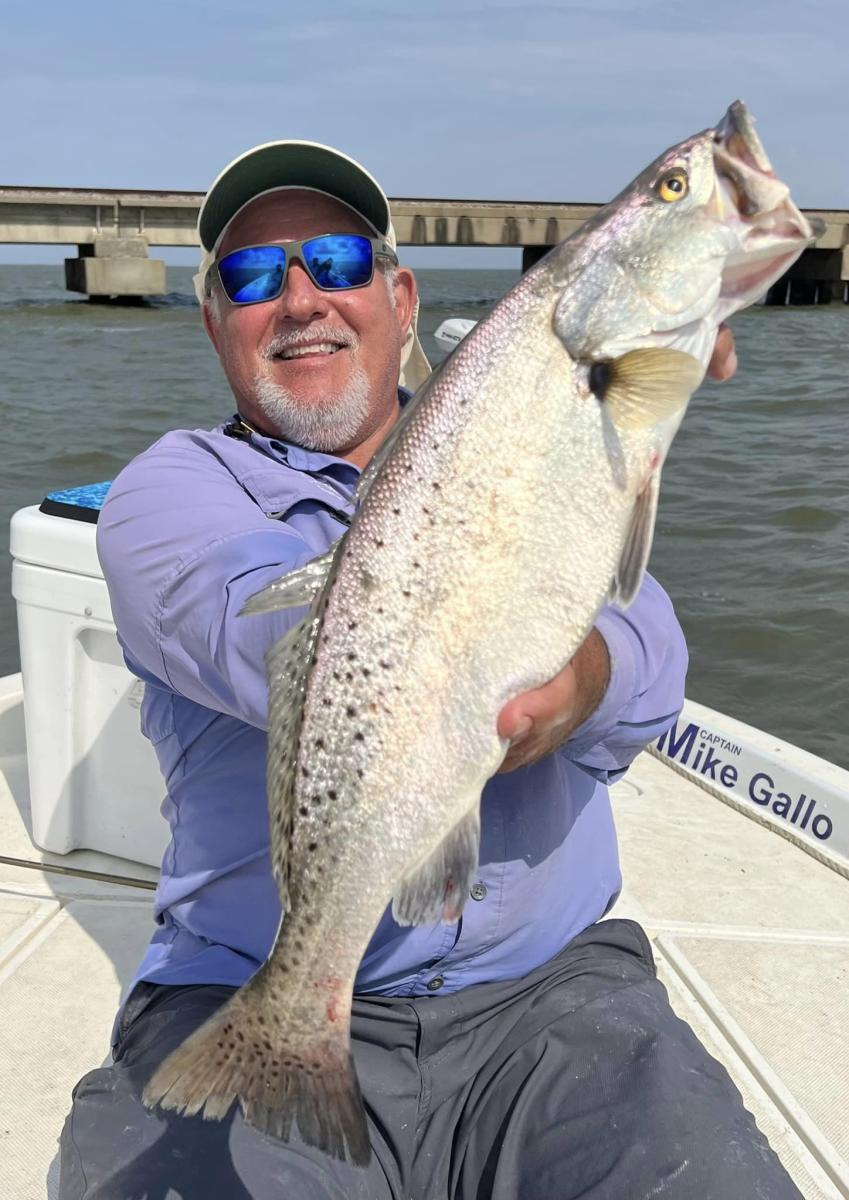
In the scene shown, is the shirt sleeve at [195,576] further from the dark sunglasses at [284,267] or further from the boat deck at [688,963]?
the boat deck at [688,963]

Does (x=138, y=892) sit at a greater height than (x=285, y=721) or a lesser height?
lesser

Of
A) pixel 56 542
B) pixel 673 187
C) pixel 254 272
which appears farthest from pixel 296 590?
pixel 56 542

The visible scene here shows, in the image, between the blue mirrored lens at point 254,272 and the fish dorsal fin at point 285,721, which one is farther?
the blue mirrored lens at point 254,272

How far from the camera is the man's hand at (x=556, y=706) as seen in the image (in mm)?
1780

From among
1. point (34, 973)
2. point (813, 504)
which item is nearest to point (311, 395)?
point (34, 973)

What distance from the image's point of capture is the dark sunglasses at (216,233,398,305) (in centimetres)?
294

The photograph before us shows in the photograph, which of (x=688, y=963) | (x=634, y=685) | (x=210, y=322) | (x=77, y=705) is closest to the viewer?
(x=634, y=685)

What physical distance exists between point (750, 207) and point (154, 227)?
37597 millimetres

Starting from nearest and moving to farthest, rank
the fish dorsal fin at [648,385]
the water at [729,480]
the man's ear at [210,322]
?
the fish dorsal fin at [648,385]
the man's ear at [210,322]
the water at [729,480]

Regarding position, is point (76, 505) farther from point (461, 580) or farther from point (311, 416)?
point (461, 580)

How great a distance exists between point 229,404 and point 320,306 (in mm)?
16298

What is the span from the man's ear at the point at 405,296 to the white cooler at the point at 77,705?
1165 mm

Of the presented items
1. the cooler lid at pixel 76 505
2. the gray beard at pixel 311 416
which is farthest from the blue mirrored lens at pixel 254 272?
the cooler lid at pixel 76 505

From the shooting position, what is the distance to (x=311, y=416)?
2.94 metres
